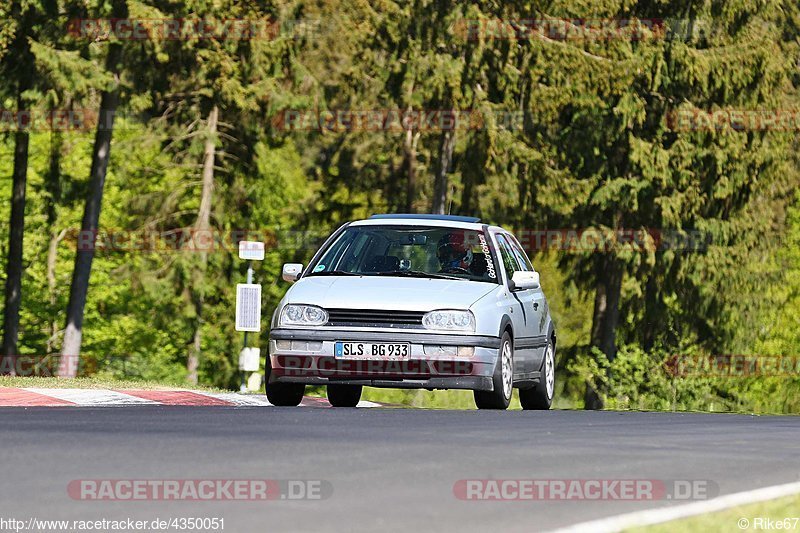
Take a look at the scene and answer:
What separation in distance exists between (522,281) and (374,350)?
6.69 feet

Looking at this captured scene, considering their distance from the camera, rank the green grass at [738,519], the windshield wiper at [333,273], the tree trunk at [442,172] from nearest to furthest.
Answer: the green grass at [738,519], the windshield wiper at [333,273], the tree trunk at [442,172]

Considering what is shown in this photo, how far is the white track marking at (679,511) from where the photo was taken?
774 centimetres

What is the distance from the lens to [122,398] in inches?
726

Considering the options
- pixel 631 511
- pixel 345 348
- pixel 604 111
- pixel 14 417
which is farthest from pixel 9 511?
pixel 604 111

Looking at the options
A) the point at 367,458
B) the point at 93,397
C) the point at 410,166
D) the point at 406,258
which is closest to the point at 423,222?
the point at 406,258

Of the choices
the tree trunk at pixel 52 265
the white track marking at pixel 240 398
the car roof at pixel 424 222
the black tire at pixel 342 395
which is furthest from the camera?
the tree trunk at pixel 52 265

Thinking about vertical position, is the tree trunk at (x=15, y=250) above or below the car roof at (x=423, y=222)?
below

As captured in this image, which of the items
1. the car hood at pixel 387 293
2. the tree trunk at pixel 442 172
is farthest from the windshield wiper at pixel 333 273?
the tree trunk at pixel 442 172

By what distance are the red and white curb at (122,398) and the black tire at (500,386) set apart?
7.27ft

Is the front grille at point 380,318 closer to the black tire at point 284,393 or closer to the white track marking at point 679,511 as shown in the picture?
the black tire at point 284,393

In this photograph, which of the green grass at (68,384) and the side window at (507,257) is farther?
the green grass at (68,384)

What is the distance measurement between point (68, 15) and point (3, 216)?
21.3 meters

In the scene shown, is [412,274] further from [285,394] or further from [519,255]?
[519,255]

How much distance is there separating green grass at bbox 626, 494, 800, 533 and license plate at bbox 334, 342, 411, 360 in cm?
685
